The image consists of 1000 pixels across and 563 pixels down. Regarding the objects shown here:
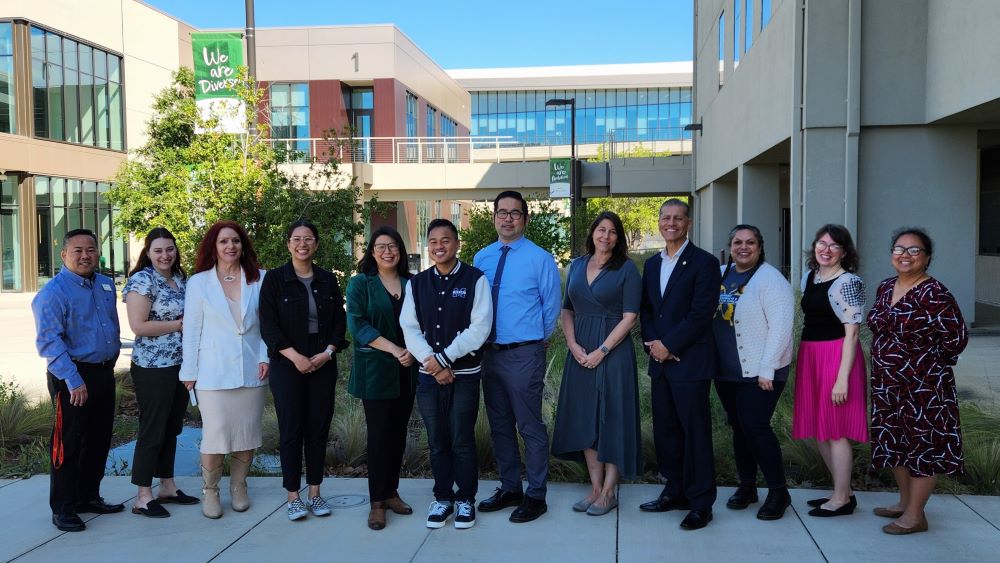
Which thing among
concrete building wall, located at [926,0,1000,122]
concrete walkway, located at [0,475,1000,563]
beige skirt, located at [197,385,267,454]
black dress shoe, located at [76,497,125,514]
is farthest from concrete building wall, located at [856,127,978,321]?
black dress shoe, located at [76,497,125,514]

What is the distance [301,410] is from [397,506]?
36.2 inches

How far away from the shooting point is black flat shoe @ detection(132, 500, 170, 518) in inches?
222

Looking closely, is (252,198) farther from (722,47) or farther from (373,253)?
(722,47)

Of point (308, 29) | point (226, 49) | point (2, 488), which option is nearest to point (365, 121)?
point (308, 29)

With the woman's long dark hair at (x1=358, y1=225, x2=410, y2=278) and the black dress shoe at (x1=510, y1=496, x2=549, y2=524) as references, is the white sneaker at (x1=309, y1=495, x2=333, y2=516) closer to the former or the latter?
the black dress shoe at (x1=510, y1=496, x2=549, y2=524)

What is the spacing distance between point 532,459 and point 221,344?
2.18m

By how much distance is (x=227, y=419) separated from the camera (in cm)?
551

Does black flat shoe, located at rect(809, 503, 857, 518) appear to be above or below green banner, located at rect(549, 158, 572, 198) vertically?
below

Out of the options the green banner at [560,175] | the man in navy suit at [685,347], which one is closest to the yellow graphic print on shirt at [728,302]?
the man in navy suit at [685,347]

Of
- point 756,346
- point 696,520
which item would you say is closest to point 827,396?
point 756,346

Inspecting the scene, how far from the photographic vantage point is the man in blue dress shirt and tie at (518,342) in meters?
5.35

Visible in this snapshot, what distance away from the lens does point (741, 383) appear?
5320mm

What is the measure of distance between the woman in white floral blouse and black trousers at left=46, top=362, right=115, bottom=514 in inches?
8.7

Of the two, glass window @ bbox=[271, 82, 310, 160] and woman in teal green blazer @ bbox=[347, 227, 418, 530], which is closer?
woman in teal green blazer @ bbox=[347, 227, 418, 530]
